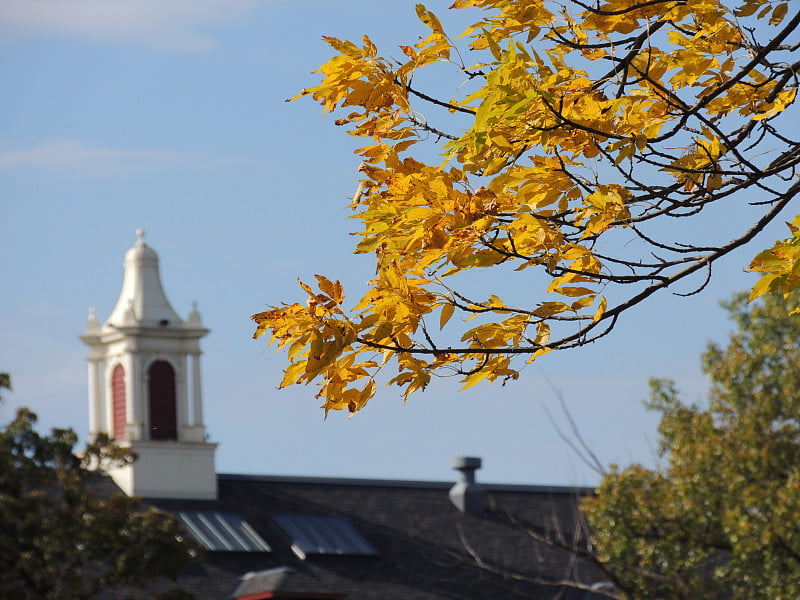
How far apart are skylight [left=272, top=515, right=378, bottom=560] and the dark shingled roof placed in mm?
148

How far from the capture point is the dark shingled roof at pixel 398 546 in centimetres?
2964

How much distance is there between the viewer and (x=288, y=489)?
112 feet

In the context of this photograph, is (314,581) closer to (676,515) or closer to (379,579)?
(379,579)

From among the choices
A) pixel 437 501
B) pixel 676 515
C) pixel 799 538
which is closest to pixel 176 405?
pixel 437 501

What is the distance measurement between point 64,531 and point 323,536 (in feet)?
34.8

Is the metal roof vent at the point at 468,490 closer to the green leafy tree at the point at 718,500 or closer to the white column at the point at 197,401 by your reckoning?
the white column at the point at 197,401

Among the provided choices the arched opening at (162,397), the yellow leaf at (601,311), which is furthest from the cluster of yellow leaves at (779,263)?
the arched opening at (162,397)

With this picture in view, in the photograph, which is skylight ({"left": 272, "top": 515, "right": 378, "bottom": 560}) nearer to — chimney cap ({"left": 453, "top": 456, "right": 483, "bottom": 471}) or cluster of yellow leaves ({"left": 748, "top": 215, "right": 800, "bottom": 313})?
chimney cap ({"left": 453, "top": 456, "right": 483, "bottom": 471})

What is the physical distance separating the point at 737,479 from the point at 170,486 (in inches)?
603

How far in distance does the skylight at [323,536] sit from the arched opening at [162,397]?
4.38m

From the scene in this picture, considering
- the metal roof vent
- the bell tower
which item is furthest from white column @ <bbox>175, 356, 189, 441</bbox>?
the metal roof vent

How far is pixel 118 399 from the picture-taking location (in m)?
36.1

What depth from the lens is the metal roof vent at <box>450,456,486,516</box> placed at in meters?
35.2

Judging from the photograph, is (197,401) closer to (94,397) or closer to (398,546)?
(94,397)
